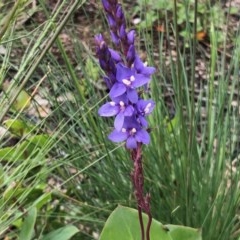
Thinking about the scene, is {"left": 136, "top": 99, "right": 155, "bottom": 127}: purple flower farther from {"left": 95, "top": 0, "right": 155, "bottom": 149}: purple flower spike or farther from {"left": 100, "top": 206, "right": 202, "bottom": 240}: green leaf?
{"left": 100, "top": 206, "right": 202, "bottom": 240}: green leaf

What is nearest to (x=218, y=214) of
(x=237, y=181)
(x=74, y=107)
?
(x=237, y=181)

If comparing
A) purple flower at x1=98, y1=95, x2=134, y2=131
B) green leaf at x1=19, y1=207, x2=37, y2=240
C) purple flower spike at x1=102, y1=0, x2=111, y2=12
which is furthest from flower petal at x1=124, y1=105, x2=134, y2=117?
green leaf at x1=19, y1=207, x2=37, y2=240

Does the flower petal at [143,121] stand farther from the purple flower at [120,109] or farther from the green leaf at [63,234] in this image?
the green leaf at [63,234]

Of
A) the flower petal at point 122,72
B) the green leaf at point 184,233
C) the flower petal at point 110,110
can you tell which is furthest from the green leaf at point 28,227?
the flower petal at point 122,72

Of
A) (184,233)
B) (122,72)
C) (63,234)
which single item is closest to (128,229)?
(184,233)

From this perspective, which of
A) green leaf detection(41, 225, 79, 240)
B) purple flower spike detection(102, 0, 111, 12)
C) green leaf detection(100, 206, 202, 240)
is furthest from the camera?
green leaf detection(41, 225, 79, 240)

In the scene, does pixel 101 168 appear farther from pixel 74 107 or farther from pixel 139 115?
pixel 139 115
